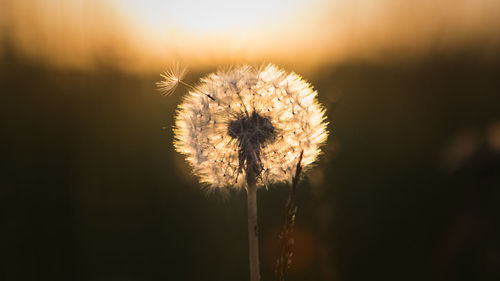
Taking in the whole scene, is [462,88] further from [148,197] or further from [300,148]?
[148,197]

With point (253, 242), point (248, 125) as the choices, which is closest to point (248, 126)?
point (248, 125)

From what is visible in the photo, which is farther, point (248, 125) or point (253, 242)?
point (248, 125)

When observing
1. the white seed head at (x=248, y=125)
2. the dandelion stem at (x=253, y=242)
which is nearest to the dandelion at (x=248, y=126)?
the white seed head at (x=248, y=125)

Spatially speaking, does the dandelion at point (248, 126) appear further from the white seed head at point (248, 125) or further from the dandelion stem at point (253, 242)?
the dandelion stem at point (253, 242)

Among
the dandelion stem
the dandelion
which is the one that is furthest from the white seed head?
the dandelion stem

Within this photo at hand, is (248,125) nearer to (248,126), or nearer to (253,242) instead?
(248,126)

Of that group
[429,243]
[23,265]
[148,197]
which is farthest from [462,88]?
[23,265]

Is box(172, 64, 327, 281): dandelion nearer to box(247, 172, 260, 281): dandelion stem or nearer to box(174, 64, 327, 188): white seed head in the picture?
box(174, 64, 327, 188): white seed head

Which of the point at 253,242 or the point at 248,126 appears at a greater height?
the point at 248,126
